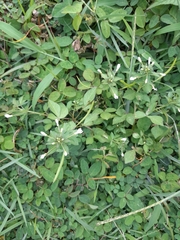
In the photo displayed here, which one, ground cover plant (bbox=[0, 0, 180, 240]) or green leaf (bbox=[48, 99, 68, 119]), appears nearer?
green leaf (bbox=[48, 99, 68, 119])

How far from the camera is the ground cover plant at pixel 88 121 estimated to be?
5.42ft

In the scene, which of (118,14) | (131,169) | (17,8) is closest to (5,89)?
(17,8)

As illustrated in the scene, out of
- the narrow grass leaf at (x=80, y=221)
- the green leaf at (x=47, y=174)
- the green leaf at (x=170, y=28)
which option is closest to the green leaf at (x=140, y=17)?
the green leaf at (x=170, y=28)

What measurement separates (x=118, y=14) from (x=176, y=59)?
1.38 ft

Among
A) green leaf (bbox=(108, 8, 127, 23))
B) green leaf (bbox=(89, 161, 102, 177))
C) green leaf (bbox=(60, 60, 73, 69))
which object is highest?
green leaf (bbox=(108, 8, 127, 23))

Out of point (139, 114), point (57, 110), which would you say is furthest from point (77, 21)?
point (139, 114)

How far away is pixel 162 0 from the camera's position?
157 cm

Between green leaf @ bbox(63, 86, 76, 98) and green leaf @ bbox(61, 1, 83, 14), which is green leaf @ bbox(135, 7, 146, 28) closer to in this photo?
green leaf @ bbox(61, 1, 83, 14)

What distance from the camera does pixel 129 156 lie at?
1.68 metres

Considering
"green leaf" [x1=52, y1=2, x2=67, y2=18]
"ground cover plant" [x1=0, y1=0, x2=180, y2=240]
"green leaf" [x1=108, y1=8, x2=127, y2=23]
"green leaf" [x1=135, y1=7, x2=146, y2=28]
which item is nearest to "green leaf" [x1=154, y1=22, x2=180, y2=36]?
"ground cover plant" [x1=0, y1=0, x2=180, y2=240]

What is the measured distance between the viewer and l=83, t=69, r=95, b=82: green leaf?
164 cm

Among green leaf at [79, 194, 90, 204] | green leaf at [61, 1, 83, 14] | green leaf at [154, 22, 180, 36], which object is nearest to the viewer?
green leaf at [61, 1, 83, 14]

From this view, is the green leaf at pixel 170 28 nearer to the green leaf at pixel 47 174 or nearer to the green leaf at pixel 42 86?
the green leaf at pixel 42 86

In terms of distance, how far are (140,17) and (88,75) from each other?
1.45ft
